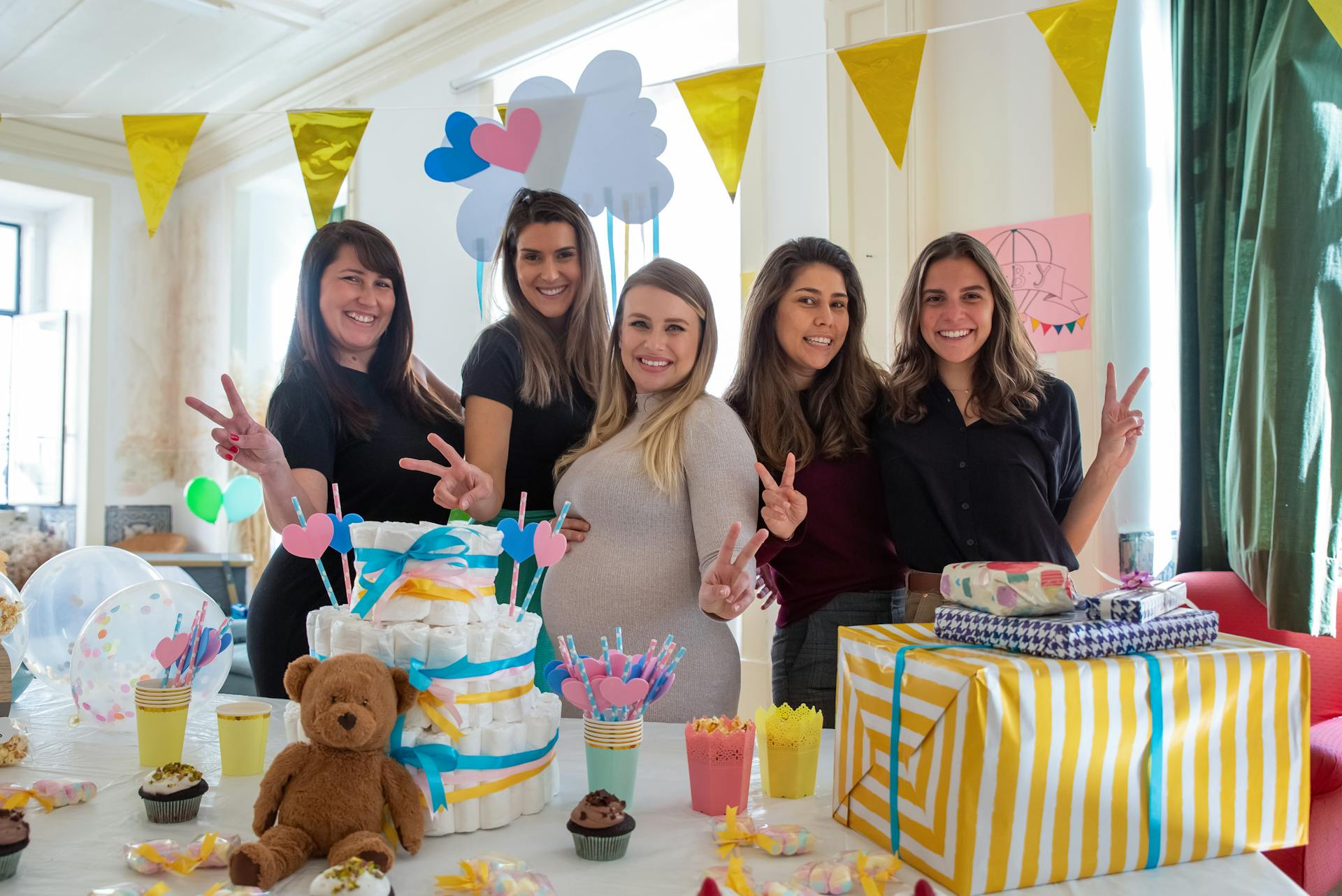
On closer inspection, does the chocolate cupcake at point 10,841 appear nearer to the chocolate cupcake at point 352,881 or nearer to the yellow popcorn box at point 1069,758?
the chocolate cupcake at point 352,881

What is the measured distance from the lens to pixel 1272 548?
2.61m

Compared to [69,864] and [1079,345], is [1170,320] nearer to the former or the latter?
[1079,345]

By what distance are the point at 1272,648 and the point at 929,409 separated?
2.94 ft

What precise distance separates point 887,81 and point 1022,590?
4.84 feet

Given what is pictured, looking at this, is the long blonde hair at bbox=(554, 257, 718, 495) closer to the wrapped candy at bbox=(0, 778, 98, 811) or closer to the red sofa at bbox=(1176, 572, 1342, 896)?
the wrapped candy at bbox=(0, 778, 98, 811)

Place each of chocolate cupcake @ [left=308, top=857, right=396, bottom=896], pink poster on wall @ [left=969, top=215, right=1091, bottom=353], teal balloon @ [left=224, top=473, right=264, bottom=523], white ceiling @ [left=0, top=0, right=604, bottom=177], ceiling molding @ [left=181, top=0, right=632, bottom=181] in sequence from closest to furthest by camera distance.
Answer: chocolate cupcake @ [left=308, top=857, right=396, bottom=896]
pink poster on wall @ [left=969, top=215, right=1091, bottom=353]
ceiling molding @ [left=181, top=0, right=632, bottom=181]
white ceiling @ [left=0, top=0, right=604, bottom=177]
teal balloon @ [left=224, top=473, right=264, bottom=523]

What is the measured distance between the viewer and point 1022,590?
989 millimetres

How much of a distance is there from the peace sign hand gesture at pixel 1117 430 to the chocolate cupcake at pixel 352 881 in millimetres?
1447

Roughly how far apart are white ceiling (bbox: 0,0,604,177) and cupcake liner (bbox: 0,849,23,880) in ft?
13.0

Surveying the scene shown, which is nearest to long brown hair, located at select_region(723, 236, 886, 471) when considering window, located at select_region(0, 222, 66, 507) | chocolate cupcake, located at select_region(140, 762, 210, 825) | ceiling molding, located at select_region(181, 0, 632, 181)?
chocolate cupcake, located at select_region(140, 762, 210, 825)

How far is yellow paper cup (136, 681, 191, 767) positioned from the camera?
127 centimetres

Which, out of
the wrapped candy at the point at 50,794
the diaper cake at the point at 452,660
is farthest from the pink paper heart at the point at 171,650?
the diaper cake at the point at 452,660

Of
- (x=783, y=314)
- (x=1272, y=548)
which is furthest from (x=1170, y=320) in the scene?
(x=783, y=314)

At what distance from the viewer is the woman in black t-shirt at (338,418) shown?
190 cm
